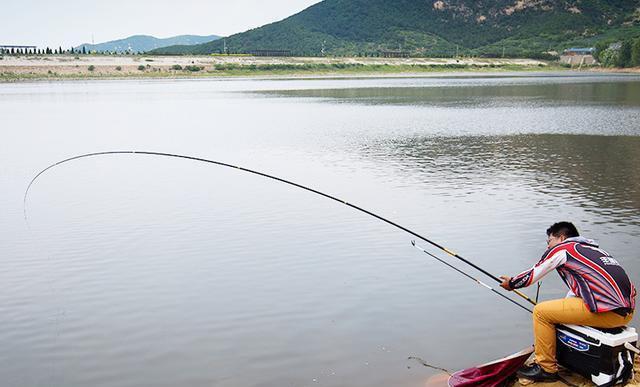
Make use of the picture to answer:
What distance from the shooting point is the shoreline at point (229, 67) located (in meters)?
118

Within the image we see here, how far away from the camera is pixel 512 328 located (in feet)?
26.0

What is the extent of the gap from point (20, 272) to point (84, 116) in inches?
1298

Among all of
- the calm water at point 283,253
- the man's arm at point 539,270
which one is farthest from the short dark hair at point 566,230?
the calm water at point 283,253

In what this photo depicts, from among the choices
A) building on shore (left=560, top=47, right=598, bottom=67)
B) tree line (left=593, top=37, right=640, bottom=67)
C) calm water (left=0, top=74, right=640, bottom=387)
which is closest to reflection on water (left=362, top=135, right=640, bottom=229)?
calm water (left=0, top=74, right=640, bottom=387)

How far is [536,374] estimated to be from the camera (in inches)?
237

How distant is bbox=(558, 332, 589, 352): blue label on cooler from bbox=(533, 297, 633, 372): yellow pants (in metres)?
0.07

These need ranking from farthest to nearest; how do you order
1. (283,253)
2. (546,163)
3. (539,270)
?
(546,163), (283,253), (539,270)

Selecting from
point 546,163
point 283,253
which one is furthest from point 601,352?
point 546,163

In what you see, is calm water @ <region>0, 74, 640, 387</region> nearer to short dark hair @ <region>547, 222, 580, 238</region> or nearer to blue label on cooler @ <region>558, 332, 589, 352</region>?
blue label on cooler @ <region>558, 332, 589, 352</region>

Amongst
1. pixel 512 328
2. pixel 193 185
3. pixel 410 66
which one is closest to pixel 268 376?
pixel 512 328

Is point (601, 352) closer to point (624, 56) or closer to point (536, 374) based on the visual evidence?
point (536, 374)

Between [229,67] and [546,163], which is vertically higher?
[229,67]

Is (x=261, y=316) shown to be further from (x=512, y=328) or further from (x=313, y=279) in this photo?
(x=512, y=328)

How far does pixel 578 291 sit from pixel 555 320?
13.6 inches
